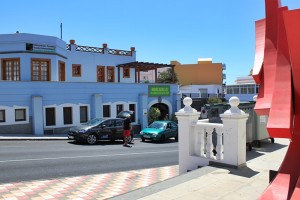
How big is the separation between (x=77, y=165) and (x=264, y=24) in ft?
Answer: 27.9

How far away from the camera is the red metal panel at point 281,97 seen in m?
3.29

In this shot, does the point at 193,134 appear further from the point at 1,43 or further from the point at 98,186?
the point at 1,43

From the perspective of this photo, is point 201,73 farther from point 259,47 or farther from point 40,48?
point 259,47

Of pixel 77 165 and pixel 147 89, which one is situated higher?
pixel 147 89

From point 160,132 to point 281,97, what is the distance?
64.0 ft

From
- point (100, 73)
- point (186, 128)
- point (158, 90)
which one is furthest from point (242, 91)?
point (186, 128)

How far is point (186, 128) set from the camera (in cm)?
752

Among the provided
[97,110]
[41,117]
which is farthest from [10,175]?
[97,110]

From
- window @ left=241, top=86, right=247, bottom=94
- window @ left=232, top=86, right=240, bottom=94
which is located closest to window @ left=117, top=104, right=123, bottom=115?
window @ left=241, top=86, right=247, bottom=94

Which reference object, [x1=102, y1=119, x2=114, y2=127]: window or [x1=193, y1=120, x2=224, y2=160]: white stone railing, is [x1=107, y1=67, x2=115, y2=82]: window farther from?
[x1=193, y1=120, x2=224, y2=160]: white stone railing

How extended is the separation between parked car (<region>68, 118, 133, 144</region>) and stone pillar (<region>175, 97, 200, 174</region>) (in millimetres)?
12758

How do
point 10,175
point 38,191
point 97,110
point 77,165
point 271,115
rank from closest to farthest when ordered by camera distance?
point 271,115 → point 38,191 → point 10,175 → point 77,165 → point 97,110

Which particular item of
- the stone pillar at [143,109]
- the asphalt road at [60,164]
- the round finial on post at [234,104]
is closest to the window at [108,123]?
the asphalt road at [60,164]

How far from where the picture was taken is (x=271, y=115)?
3449 millimetres
